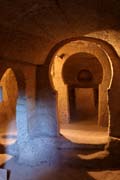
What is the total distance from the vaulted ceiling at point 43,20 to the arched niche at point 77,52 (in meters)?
3.12

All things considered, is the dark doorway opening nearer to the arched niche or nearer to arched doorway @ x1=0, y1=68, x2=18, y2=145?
the arched niche

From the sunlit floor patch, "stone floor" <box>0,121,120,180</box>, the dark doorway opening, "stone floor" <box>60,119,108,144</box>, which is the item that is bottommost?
the sunlit floor patch

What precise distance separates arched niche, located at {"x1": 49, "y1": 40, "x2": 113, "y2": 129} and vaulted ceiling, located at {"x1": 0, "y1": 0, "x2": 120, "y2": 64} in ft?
10.2

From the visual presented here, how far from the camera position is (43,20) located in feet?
13.6

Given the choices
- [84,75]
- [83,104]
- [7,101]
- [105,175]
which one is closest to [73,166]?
[105,175]

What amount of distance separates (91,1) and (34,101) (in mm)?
4566

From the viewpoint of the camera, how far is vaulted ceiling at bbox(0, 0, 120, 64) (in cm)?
331

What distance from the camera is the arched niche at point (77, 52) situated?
9305 millimetres

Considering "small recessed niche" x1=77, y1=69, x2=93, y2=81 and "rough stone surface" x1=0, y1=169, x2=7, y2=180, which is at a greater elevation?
"small recessed niche" x1=77, y1=69, x2=93, y2=81

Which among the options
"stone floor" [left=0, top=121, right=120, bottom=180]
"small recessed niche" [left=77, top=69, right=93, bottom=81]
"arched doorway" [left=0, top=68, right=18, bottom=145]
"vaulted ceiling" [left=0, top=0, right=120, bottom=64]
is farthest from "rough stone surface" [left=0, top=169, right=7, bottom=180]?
"small recessed niche" [left=77, top=69, right=93, bottom=81]

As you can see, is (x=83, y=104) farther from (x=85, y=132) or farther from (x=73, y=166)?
(x=73, y=166)

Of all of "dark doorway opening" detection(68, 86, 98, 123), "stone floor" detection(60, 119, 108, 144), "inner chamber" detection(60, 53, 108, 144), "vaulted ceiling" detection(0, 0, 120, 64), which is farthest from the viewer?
"dark doorway opening" detection(68, 86, 98, 123)

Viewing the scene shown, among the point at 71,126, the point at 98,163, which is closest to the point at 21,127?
the point at 98,163

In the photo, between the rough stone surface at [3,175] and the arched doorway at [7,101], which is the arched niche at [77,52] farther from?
the rough stone surface at [3,175]
